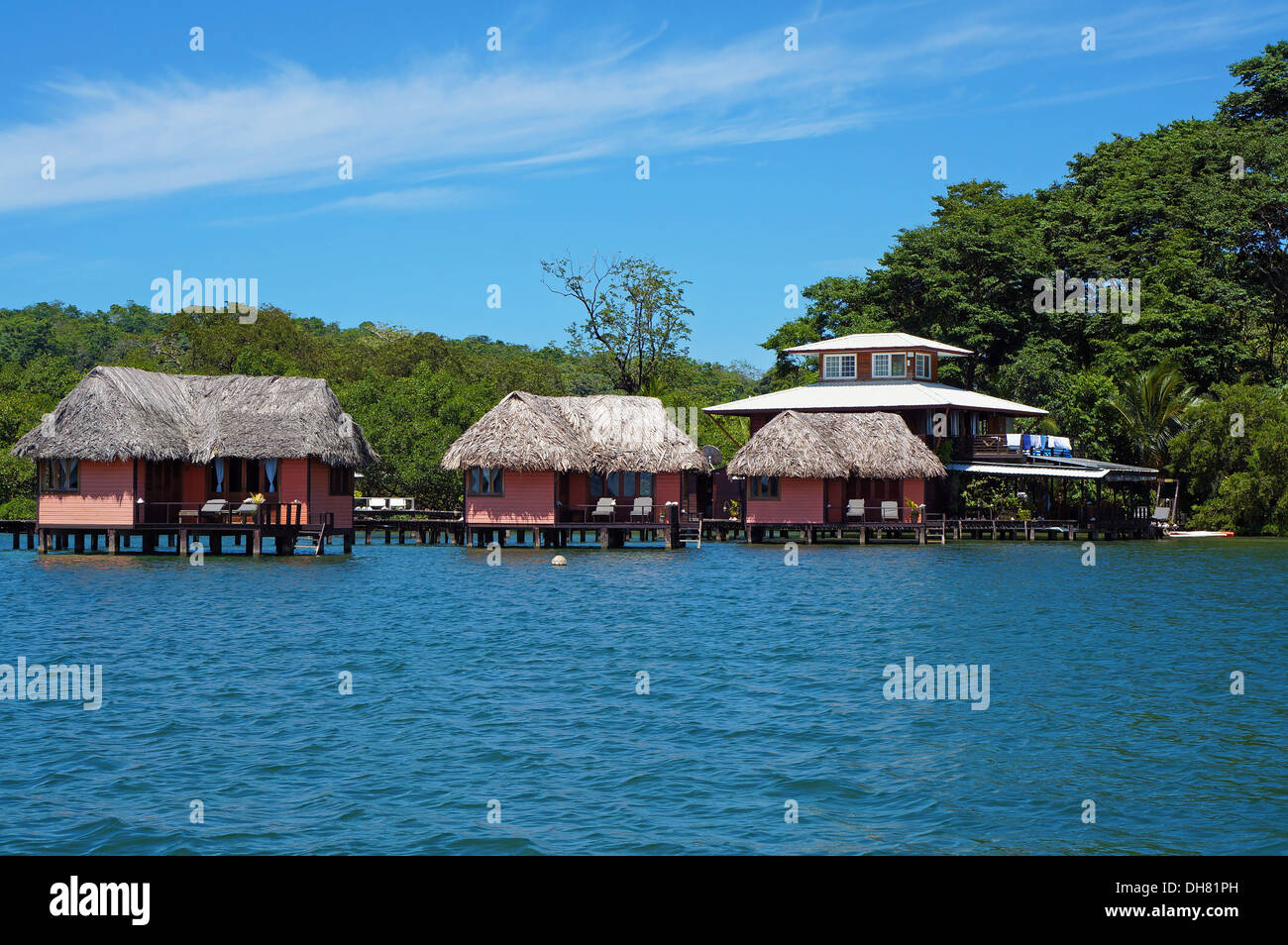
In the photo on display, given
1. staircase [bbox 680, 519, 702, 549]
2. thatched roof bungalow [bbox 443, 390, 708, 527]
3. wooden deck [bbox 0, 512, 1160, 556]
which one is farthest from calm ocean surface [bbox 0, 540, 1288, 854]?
staircase [bbox 680, 519, 702, 549]

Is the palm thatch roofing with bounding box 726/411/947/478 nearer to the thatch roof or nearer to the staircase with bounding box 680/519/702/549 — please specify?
the thatch roof

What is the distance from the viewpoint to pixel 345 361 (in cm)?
8256

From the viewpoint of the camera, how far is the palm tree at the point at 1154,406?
193ft

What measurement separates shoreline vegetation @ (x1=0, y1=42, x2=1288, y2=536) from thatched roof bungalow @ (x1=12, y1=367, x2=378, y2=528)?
11.3m

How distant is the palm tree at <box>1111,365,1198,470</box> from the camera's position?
5884 cm

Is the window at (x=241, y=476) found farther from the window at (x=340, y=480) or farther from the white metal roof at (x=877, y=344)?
the white metal roof at (x=877, y=344)

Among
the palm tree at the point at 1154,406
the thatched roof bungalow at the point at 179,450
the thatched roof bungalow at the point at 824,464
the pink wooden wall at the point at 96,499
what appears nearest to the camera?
the thatched roof bungalow at the point at 179,450

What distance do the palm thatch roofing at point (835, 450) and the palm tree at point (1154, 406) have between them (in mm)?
13155

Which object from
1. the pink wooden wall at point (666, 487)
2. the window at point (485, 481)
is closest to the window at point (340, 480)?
the window at point (485, 481)
